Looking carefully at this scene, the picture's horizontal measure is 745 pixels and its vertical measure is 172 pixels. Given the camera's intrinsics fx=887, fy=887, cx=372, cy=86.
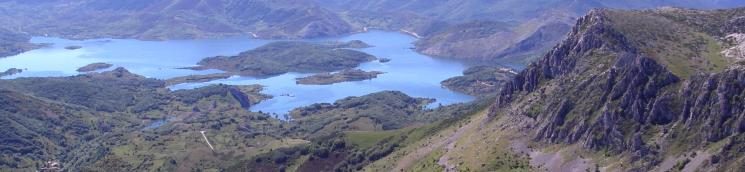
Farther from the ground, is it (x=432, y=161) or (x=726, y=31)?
(x=726, y=31)

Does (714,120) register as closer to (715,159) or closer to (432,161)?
(715,159)

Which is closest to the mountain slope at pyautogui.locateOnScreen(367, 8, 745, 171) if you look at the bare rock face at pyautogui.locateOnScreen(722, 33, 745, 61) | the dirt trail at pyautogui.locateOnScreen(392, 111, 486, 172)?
the dirt trail at pyautogui.locateOnScreen(392, 111, 486, 172)

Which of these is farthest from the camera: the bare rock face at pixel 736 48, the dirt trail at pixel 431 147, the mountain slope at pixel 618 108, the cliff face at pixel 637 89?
the dirt trail at pixel 431 147

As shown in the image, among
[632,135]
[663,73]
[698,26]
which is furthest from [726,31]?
[632,135]

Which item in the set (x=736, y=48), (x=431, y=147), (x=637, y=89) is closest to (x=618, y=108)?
(x=637, y=89)

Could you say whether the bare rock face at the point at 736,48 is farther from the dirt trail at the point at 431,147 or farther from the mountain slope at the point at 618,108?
the dirt trail at the point at 431,147

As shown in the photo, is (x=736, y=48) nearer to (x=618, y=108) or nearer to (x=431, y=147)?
(x=618, y=108)

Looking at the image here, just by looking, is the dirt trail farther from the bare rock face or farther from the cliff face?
the bare rock face

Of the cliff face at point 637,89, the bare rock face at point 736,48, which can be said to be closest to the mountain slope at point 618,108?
the cliff face at point 637,89
